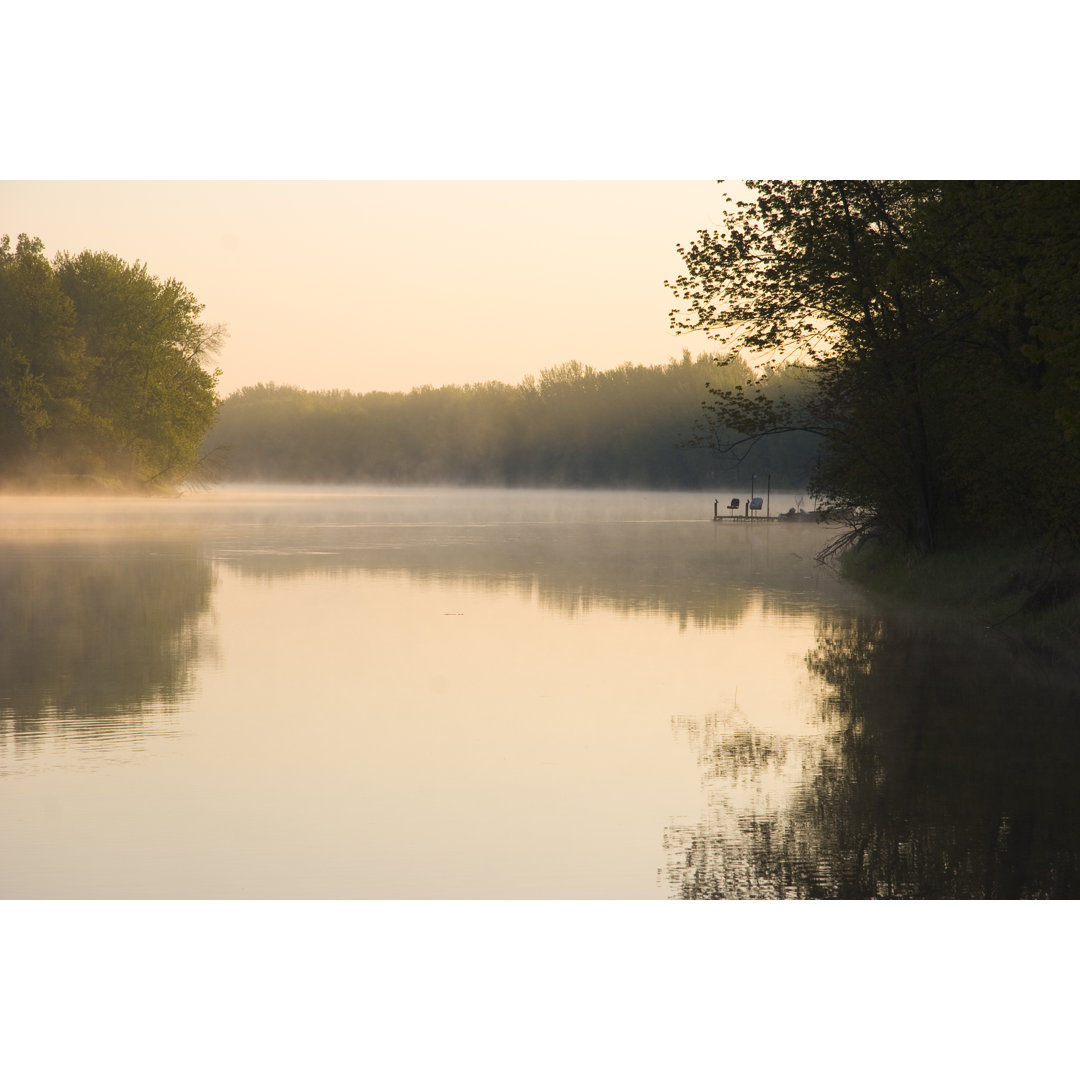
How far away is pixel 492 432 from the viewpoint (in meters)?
158

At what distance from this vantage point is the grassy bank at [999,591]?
54.6 feet

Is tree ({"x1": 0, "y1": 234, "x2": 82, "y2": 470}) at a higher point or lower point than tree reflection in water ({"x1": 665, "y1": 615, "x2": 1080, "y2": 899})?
higher

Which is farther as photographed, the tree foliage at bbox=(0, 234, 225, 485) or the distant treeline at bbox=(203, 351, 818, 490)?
the distant treeline at bbox=(203, 351, 818, 490)

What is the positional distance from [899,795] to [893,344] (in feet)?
51.5

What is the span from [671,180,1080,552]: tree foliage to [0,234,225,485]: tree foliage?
5359 centimetres

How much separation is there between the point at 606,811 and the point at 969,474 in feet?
44.8

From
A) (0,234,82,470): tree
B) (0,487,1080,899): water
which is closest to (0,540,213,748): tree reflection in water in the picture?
(0,487,1080,899): water

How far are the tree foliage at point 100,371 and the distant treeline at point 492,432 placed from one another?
6602 cm

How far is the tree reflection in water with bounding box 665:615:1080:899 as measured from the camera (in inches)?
278

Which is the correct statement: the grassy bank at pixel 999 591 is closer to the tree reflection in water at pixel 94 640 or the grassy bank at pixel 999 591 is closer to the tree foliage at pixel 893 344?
the tree foliage at pixel 893 344

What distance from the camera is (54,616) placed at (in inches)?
711

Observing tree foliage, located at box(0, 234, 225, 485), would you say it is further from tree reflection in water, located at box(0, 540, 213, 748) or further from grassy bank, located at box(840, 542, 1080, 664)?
grassy bank, located at box(840, 542, 1080, 664)

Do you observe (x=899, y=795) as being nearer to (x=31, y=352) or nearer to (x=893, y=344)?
(x=893, y=344)

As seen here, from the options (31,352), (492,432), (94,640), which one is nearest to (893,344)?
(94,640)
